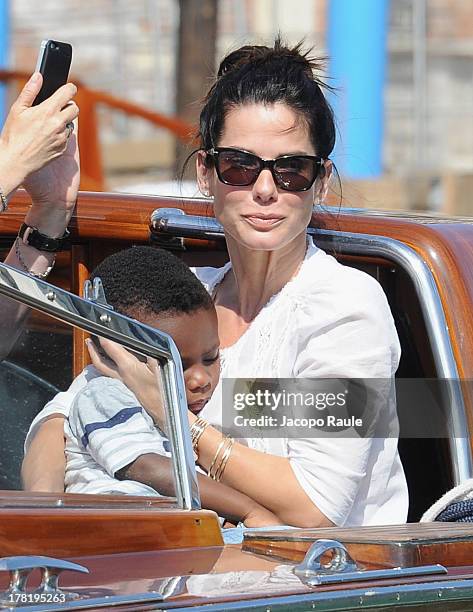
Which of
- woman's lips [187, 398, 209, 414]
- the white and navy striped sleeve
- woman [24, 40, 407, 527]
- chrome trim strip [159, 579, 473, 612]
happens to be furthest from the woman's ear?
chrome trim strip [159, 579, 473, 612]

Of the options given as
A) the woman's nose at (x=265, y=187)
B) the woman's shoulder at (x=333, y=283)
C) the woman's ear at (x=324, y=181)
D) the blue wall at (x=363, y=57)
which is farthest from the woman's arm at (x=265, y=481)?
the blue wall at (x=363, y=57)

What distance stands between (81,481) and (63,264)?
38.7 inches

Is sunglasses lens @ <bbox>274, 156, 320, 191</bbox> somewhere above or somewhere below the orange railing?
below

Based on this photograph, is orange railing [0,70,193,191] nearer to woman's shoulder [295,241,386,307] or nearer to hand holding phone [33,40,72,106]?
hand holding phone [33,40,72,106]

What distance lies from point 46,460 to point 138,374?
0.71 ft

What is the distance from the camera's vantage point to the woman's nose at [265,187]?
2.56 m

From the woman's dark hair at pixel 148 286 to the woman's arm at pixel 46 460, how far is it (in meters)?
0.34

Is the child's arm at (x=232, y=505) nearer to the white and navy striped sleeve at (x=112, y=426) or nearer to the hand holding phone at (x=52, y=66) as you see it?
the white and navy striped sleeve at (x=112, y=426)

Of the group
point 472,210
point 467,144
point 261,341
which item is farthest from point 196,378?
point 467,144

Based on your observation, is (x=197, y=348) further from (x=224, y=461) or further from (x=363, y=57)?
(x=363, y=57)

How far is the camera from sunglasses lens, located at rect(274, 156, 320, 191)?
8.40 ft

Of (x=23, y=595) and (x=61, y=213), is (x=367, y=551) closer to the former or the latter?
(x=23, y=595)

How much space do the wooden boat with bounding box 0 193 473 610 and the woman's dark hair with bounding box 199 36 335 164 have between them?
293 mm

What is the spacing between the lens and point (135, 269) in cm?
252
